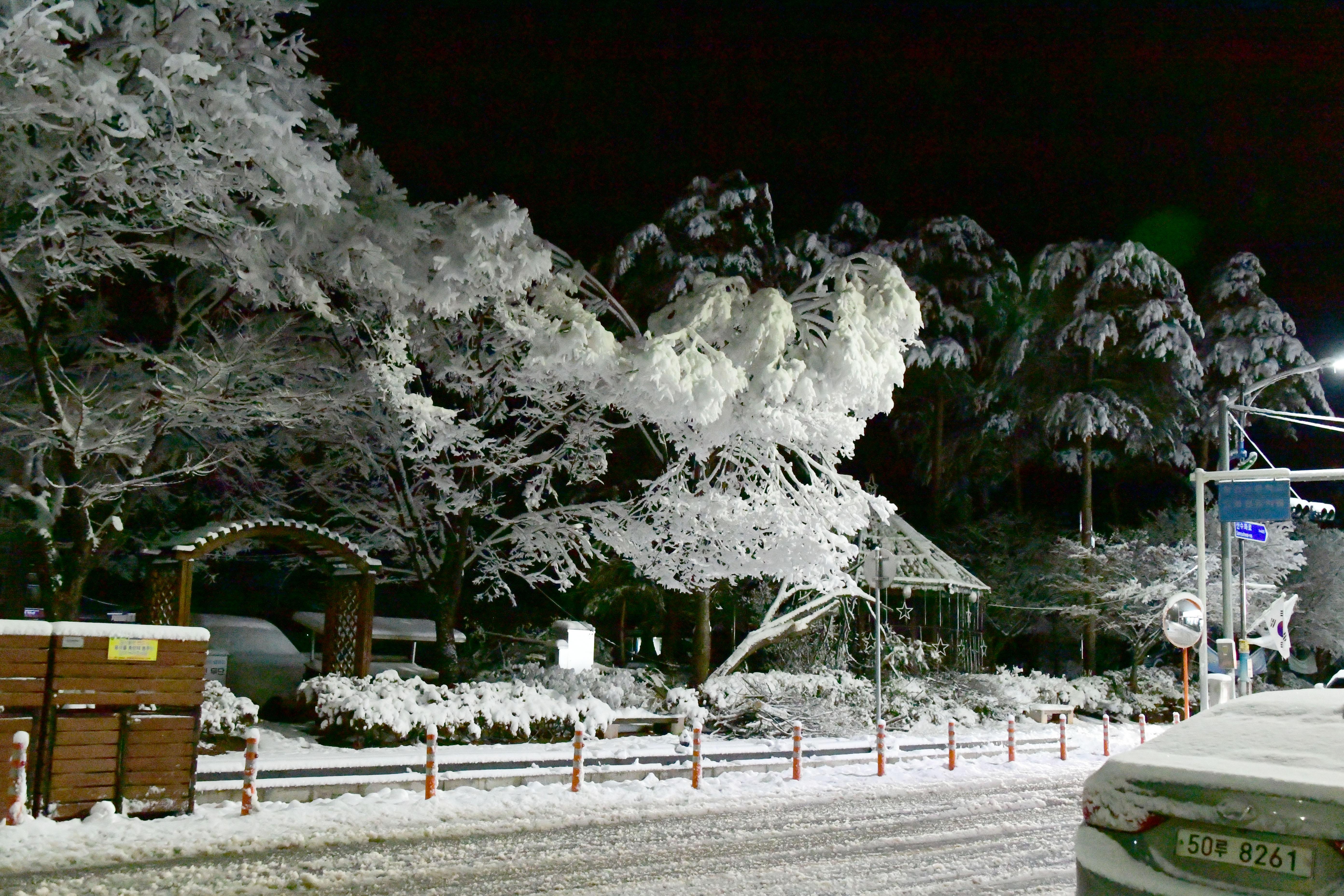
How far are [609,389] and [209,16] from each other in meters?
8.33

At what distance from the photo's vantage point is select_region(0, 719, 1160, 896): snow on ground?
27.9 ft

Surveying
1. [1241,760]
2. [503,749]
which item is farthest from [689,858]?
[503,749]

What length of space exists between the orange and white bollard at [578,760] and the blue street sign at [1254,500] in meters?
11.3

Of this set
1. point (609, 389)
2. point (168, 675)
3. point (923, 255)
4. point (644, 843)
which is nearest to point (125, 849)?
point (168, 675)

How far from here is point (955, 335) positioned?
41938 mm

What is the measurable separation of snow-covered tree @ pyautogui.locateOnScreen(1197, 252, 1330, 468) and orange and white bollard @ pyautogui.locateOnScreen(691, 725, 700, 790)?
90.1 ft

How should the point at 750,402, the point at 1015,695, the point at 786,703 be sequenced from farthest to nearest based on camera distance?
the point at 1015,695, the point at 786,703, the point at 750,402

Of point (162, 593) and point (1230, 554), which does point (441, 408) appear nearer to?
point (162, 593)

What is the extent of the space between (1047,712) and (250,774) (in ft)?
66.9

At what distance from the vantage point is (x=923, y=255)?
4228 cm

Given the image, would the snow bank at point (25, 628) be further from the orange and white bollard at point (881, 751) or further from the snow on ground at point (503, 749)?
the orange and white bollard at point (881, 751)

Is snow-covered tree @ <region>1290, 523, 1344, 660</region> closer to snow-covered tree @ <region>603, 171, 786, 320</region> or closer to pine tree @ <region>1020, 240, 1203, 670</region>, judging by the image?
pine tree @ <region>1020, 240, 1203, 670</region>

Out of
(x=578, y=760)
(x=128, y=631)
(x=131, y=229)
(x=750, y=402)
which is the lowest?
(x=578, y=760)

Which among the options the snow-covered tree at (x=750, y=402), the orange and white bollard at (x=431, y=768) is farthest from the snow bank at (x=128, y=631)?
the snow-covered tree at (x=750, y=402)
